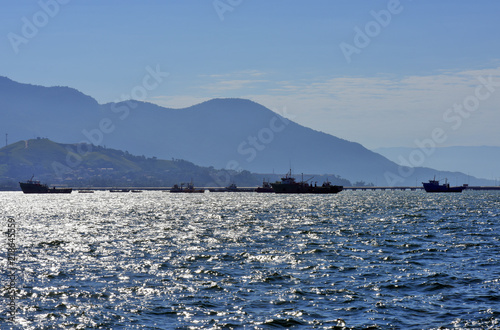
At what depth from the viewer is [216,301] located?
1538 inches

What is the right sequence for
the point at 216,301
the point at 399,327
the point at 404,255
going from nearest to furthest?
1. the point at 399,327
2. the point at 216,301
3. the point at 404,255

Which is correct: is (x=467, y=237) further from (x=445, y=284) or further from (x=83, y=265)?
(x=83, y=265)

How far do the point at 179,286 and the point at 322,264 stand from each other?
15.9m

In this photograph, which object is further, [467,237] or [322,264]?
[467,237]

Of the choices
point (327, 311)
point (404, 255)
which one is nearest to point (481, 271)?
point (404, 255)

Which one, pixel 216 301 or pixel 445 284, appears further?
pixel 445 284

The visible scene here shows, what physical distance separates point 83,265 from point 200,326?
25931 mm

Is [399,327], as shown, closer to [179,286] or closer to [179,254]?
[179,286]

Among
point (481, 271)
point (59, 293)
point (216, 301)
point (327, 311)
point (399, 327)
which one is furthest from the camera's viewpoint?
point (481, 271)

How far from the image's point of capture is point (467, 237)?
7844 centimetres

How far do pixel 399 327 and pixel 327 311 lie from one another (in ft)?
16.8

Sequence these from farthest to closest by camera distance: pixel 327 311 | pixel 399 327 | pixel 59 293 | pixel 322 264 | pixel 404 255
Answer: pixel 404 255, pixel 322 264, pixel 59 293, pixel 327 311, pixel 399 327

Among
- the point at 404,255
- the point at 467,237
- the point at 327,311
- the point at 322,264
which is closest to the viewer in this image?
the point at 327,311

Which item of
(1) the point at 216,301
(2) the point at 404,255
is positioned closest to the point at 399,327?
(1) the point at 216,301
